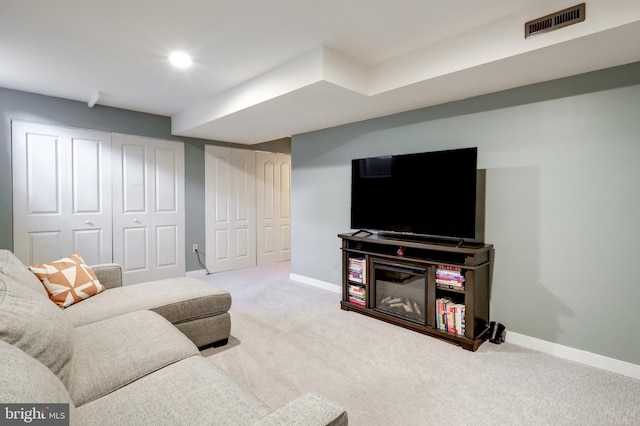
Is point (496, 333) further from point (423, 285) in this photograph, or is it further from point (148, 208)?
Result: point (148, 208)

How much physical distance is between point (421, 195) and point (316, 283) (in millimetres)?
1997

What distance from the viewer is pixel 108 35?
2295 millimetres

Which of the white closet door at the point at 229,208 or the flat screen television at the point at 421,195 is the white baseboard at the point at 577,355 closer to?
the flat screen television at the point at 421,195

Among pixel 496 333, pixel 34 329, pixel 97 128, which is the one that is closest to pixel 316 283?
pixel 496 333

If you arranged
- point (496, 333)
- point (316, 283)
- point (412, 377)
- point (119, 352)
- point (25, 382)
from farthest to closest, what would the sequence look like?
point (316, 283), point (496, 333), point (412, 377), point (119, 352), point (25, 382)

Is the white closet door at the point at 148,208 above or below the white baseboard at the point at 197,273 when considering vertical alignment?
above

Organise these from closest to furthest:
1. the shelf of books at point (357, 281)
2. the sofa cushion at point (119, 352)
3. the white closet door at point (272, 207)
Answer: the sofa cushion at point (119, 352), the shelf of books at point (357, 281), the white closet door at point (272, 207)

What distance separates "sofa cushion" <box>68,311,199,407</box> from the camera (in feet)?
4.19

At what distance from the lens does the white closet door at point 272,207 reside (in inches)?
219

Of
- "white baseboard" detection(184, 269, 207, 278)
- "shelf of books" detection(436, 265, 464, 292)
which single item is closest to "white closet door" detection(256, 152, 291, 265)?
"white baseboard" detection(184, 269, 207, 278)

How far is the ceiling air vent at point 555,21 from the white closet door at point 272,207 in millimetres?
4290

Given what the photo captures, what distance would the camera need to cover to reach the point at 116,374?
133cm

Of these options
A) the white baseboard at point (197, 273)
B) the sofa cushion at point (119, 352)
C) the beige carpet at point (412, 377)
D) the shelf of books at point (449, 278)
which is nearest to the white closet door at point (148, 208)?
the white baseboard at point (197, 273)

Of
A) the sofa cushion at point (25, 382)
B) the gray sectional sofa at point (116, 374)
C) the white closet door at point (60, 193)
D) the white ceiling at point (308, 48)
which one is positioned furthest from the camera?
the white closet door at point (60, 193)
